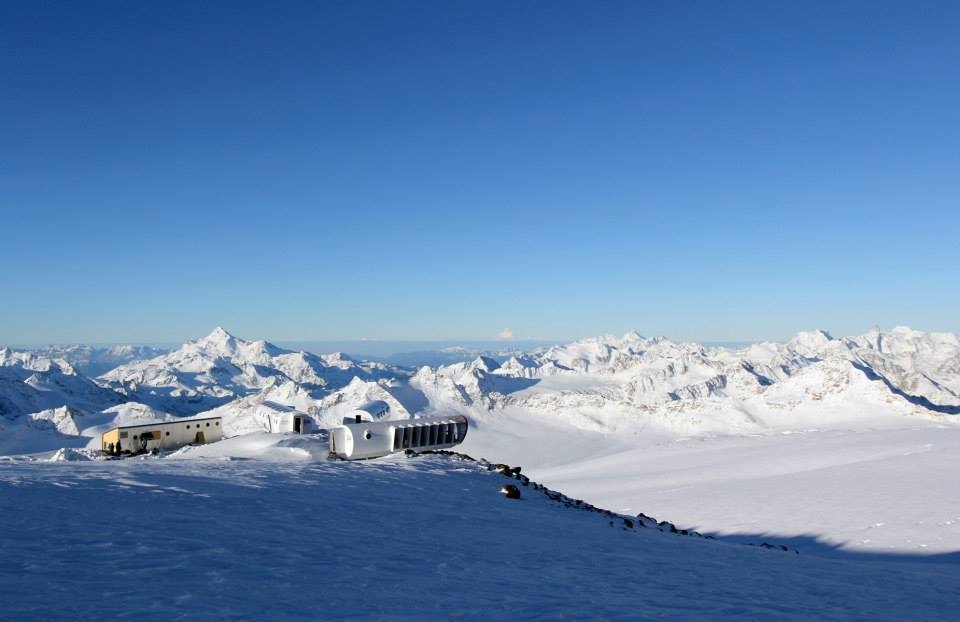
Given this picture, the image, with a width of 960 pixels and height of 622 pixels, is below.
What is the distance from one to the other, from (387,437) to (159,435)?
18510 mm

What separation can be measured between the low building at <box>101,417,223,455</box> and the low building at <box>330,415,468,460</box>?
592 inches

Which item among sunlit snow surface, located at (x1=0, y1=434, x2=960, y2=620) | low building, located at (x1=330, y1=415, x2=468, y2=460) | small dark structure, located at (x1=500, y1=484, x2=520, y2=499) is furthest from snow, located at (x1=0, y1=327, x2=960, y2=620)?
low building, located at (x1=330, y1=415, x2=468, y2=460)

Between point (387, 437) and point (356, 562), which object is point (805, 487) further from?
point (356, 562)

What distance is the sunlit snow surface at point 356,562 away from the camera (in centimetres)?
1008

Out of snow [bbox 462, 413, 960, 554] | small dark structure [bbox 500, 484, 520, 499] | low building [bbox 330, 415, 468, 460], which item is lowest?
snow [bbox 462, 413, 960, 554]

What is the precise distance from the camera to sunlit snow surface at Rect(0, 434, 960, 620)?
397 inches

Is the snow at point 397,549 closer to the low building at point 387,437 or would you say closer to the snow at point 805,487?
the snow at point 805,487

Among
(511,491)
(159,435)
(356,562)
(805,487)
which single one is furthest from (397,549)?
(805,487)

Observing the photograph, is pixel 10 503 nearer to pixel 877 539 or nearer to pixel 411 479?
pixel 411 479

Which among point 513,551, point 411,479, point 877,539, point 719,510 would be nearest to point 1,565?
point 513,551

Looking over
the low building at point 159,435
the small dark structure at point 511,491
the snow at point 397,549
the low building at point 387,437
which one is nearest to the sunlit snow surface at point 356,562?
the snow at point 397,549

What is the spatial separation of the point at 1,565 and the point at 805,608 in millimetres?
15323

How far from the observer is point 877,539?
105 feet

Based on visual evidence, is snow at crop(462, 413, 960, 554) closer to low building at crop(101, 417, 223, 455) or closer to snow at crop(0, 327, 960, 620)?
snow at crop(0, 327, 960, 620)
